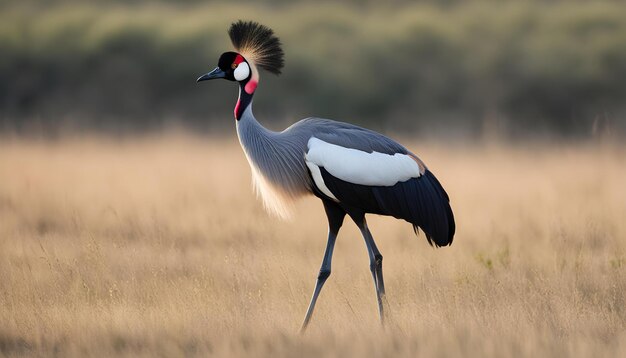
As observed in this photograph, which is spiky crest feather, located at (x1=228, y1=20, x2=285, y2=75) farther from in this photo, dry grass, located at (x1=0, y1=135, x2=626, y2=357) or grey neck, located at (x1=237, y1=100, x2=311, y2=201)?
dry grass, located at (x1=0, y1=135, x2=626, y2=357)

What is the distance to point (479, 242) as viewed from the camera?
7762 mm

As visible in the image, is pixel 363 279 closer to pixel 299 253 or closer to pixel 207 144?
pixel 299 253

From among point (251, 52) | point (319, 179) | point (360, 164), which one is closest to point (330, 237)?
point (319, 179)

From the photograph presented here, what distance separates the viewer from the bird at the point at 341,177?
559cm

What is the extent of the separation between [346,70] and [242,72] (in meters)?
13.3

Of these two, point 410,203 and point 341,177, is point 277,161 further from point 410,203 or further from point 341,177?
point 410,203

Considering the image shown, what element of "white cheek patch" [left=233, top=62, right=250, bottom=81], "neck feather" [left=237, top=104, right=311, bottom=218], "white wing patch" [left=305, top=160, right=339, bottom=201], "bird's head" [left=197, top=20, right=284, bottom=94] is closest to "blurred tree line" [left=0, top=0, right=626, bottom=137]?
"bird's head" [left=197, top=20, right=284, bottom=94]

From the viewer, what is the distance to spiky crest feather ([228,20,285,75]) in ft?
20.0

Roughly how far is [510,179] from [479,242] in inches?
118

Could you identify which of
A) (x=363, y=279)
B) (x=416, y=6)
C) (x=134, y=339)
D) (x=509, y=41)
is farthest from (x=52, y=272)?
(x=416, y=6)

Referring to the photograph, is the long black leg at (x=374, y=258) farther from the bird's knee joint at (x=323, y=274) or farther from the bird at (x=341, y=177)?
the bird's knee joint at (x=323, y=274)

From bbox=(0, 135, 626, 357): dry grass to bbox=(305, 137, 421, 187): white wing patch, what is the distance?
70cm

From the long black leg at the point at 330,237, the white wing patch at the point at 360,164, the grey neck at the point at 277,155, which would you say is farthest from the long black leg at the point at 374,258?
the grey neck at the point at 277,155

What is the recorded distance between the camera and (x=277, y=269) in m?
6.59
